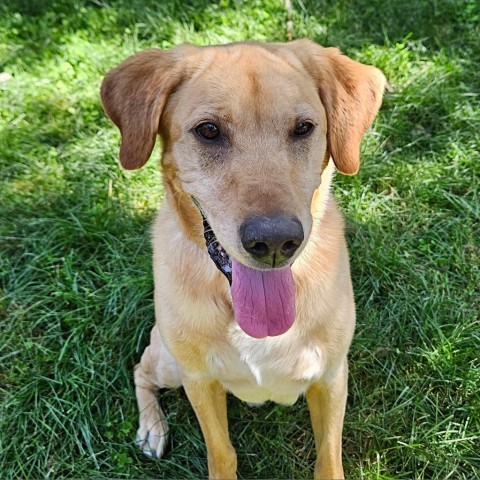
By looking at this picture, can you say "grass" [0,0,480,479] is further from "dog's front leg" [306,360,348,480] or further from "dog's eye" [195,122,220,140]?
"dog's eye" [195,122,220,140]

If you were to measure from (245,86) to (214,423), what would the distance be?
1.51 meters

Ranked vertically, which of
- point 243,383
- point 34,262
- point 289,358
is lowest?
point 34,262

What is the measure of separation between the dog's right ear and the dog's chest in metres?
0.82

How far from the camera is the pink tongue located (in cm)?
249

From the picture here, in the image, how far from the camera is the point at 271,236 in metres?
2.16

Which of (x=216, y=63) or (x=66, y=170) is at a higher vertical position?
(x=216, y=63)

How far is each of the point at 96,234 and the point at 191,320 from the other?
62.3 inches

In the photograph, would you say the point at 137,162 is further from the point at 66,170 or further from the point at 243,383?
the point at 66,170

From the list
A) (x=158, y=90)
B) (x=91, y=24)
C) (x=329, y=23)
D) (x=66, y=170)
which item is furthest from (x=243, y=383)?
(x=91, y=24)

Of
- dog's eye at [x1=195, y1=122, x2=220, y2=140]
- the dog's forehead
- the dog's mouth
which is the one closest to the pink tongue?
the dog's mouth

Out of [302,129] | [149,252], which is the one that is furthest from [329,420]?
[149,252]

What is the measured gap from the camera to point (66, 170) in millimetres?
4484

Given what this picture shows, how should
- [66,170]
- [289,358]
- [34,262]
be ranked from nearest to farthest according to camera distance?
[289,358]
[34,262]
[66,170]

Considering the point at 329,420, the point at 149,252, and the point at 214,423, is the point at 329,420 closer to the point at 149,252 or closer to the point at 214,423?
the point at 214,423
